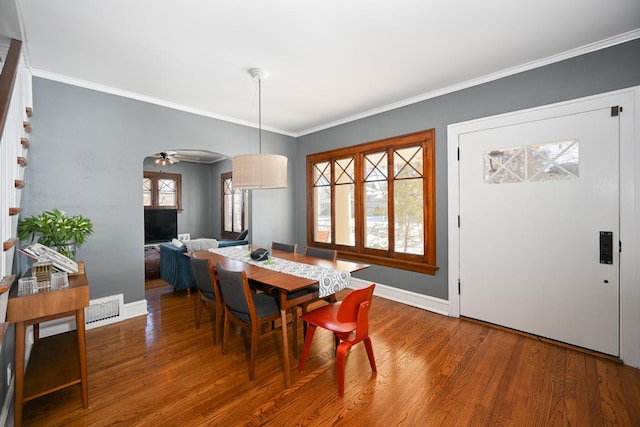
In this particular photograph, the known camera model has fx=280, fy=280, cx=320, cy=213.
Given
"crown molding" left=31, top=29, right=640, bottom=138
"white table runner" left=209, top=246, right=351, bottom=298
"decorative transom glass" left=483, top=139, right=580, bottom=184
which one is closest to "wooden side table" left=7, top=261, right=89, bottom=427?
"white table runner" left=209, top=246, right=351, bottom=298

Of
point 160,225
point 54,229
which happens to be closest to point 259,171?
point 54,229

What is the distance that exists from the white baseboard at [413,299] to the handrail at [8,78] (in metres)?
3.72

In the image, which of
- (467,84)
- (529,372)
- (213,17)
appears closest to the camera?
(213,17)

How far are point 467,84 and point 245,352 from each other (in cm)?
349

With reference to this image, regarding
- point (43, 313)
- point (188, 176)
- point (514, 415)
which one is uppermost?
point (188, 176)

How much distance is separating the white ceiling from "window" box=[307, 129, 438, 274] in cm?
83

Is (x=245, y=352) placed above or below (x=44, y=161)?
below

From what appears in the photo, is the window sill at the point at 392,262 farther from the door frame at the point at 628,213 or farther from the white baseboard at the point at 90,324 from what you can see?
the white baseboard at the point at 90,324

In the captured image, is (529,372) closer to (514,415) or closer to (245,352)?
(514,415)

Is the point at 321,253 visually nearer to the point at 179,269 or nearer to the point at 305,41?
the point at 305,41

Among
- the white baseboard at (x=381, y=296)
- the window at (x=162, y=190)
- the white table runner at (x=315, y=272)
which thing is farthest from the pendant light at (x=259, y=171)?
the window at (x=162, y=190)

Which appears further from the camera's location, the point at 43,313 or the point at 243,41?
the point at 243,41

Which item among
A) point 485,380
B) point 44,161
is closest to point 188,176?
point 44,161

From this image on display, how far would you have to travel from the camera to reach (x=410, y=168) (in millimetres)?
3551
